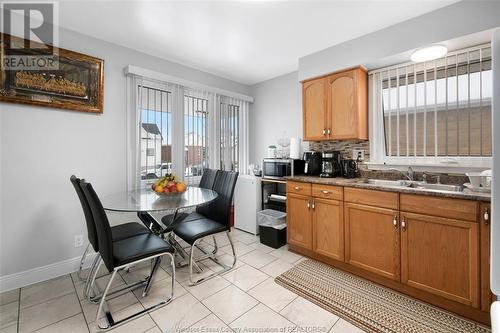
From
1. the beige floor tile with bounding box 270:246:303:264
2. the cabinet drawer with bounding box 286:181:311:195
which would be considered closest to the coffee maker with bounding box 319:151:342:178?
the cabinet drawer with bounding box 286:181:311:195

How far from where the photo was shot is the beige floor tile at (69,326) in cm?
160

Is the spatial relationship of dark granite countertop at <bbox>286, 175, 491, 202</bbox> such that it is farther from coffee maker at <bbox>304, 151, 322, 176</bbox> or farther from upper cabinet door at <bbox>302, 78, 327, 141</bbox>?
upper cabinet door at <bbox>302, 78, 327, 141</bbox>

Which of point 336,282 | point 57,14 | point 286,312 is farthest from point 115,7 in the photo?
point 336,282

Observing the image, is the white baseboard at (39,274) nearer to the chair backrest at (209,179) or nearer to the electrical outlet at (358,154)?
the chair backrest at (209,179)

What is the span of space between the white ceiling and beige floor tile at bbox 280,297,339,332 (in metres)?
2.54

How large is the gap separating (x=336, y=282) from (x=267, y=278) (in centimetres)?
65

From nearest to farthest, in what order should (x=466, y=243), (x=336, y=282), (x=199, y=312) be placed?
(x=466, y=243) < (x=199, y=312) < (x=336, y=282)

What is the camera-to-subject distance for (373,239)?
2.13m

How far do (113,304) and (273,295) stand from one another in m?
1.33

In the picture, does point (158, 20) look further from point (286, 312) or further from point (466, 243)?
point (466, 243)

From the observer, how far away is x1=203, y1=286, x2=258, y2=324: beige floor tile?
5.79 feet

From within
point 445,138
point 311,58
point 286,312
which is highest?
point 311,58

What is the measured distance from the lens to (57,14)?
2141mm

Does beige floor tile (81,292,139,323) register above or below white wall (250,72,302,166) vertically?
below
